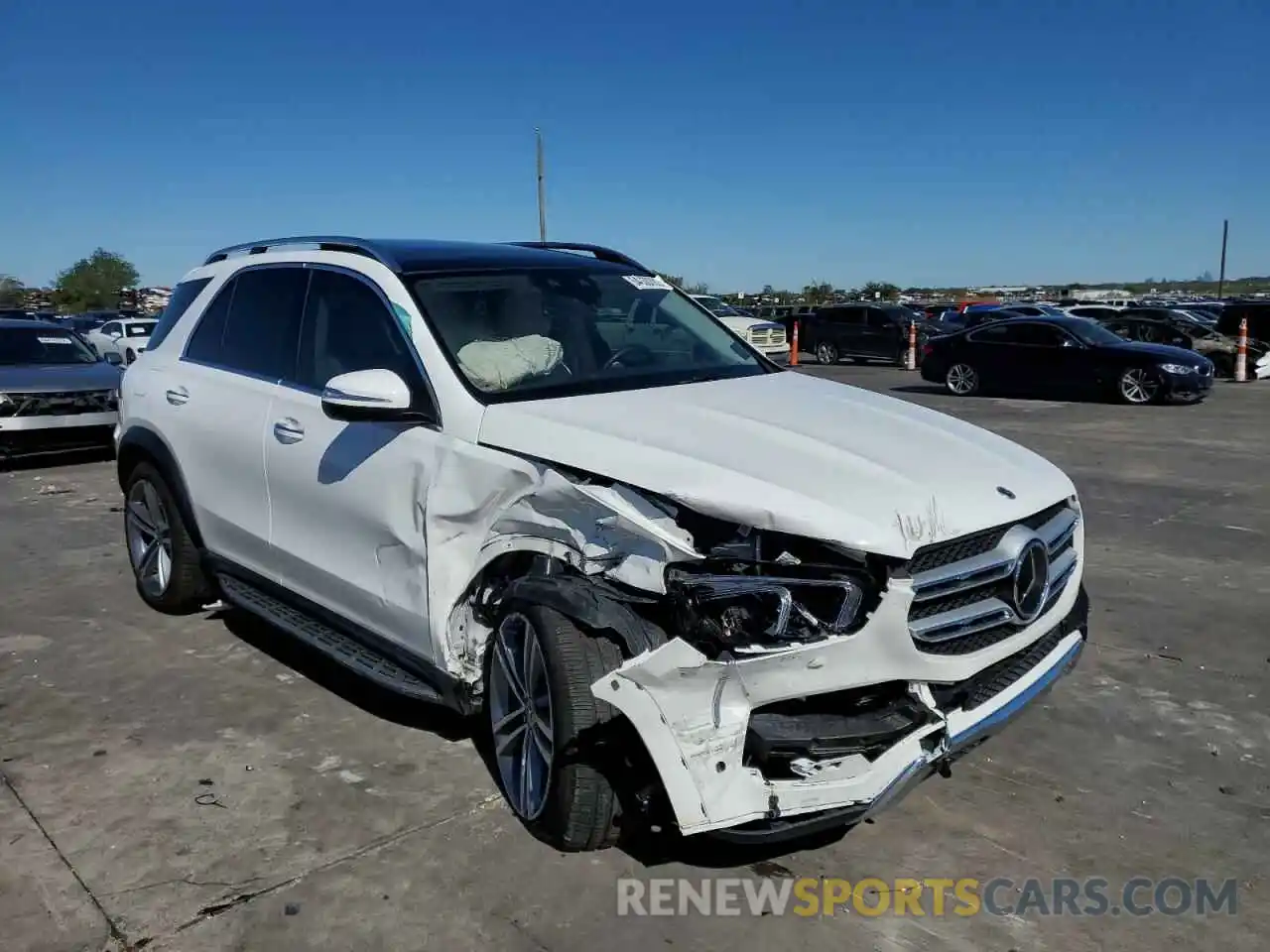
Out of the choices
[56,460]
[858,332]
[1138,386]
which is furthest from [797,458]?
[858,332]

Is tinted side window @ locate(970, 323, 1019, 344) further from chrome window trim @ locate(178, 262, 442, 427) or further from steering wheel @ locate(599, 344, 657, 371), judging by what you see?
chrome window trim @ locate(178, 262, 442, 427)

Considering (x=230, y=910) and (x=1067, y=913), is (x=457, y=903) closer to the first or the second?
(x=230, y=910)

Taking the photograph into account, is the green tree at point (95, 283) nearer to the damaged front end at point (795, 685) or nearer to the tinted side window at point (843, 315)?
the tinted side window at point (843, 315)

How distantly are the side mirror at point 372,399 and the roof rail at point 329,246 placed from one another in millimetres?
701

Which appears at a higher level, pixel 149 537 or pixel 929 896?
pixel 149 537

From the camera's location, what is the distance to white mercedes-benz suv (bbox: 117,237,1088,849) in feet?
8.95

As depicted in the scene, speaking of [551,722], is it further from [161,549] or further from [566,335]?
[161,549]

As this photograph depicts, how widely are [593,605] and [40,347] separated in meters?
11.3

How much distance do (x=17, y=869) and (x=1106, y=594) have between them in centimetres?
534

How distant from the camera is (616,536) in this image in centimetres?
302

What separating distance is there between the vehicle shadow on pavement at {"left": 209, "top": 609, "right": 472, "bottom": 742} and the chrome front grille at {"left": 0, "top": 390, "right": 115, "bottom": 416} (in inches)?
253

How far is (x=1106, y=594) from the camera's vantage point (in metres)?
6.01

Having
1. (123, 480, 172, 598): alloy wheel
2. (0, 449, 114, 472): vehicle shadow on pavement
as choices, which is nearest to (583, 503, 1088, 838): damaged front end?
(123, 480, 172, 598): alloy wheel

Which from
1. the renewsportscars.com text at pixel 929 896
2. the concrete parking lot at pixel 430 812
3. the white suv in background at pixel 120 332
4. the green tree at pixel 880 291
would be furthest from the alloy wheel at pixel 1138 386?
the green tree at pixel 880 291
